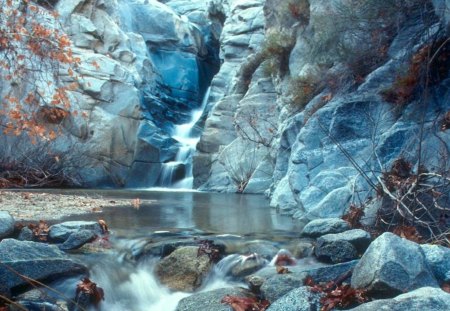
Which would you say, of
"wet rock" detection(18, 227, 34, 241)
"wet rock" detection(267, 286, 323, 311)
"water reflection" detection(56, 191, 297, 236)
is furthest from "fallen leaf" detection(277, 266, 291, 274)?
"wet rock" detection(18, 227, 34, 241)

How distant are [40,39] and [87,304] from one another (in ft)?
8.87

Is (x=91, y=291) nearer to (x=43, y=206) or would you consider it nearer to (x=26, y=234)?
(x=26, y=234)

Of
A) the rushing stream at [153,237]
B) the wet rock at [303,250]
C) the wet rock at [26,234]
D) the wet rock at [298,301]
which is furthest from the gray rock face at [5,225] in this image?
the wet rock at [298,301]

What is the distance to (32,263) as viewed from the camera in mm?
5660

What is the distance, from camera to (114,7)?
86.3 feet

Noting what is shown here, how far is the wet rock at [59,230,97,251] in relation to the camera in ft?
22.9

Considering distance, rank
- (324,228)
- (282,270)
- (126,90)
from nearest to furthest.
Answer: (282,270), (324,228), (126,90)

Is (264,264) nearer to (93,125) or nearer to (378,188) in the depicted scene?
(378,188)

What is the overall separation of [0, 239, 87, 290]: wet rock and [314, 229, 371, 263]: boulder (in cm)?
276

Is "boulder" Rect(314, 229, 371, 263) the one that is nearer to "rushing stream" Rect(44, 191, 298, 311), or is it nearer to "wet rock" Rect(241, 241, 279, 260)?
"wet rock" Rect(241, 241, 279, 260)

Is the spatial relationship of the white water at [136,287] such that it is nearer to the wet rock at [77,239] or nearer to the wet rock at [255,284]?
the wet rock at [255,284]

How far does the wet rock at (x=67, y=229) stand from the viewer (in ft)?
23.6

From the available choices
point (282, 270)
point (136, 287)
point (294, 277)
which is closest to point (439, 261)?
point (294, 277)

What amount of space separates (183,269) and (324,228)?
2.30 meters
